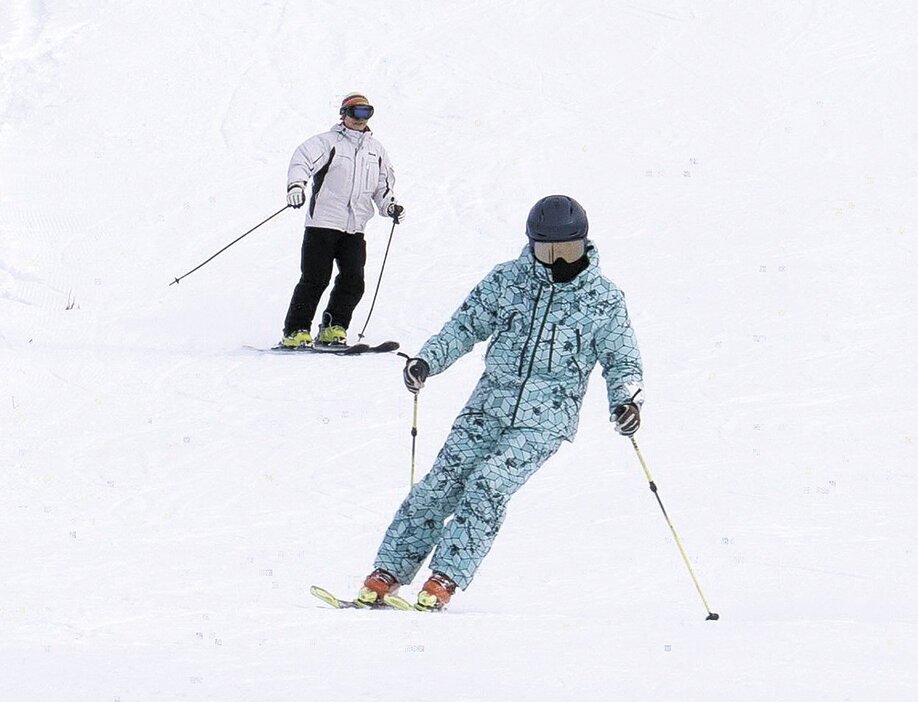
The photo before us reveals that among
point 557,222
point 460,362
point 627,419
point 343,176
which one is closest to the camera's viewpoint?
point 627,419

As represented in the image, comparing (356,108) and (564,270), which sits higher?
(356,108)

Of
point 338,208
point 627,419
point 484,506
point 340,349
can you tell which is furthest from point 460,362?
point 627,419

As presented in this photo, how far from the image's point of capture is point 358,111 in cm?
1026

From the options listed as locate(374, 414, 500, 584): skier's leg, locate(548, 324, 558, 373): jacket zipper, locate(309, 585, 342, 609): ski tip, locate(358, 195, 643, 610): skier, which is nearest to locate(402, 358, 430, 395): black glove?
locate(358, 195, 643, 610): skier

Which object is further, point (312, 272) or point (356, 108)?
point (312, 272)

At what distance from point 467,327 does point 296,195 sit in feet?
15.0

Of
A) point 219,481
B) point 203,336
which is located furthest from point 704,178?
point 219,481

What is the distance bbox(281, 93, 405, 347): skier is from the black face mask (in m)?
4.84

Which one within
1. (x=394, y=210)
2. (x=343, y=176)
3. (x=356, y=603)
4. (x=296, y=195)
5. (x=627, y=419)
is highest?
(x=343, y=176)

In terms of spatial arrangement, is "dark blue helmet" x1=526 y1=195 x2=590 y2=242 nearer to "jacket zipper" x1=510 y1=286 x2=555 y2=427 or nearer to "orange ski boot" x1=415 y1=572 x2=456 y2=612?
"jacket zipper" x1=510 y1=286 x2=555 y2=427

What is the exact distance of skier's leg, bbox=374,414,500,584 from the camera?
5832 mm

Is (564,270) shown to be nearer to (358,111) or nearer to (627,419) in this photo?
(627,419)

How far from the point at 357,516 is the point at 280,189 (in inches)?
305

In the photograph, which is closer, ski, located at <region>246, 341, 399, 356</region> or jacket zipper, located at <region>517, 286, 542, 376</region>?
jacket zipper, located at <region>517, 286, 542, 376</region>
